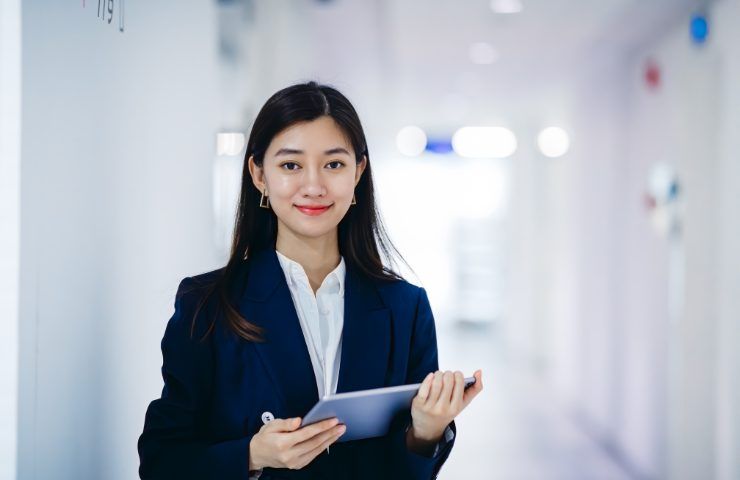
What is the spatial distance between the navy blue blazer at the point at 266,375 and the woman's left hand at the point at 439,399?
0.31 feet

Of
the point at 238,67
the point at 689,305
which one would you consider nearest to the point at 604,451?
the point at 689,305

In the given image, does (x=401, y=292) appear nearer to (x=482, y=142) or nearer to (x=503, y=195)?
(x=482, y=142)

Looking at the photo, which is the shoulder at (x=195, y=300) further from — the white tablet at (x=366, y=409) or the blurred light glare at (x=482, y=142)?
the blurred light glare at (x=482, y=142)

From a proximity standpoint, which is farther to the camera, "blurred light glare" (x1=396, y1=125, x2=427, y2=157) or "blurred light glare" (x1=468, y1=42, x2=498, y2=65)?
"blurred light glare" (x1=396, y1=125, x2=427, y2=157)

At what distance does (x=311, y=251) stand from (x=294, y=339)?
230 mm

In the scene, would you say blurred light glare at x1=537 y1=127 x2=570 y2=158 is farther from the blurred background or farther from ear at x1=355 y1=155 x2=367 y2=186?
ear at x1=355 y1=155 x2=367 y2=186

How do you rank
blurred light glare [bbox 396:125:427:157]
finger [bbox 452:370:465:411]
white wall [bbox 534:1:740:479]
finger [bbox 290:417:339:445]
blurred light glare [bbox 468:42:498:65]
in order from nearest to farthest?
finger [bbox 290:417:339:445] < finger [bbox 452:370:465:411] < white wall [bbox 534:1:740:479] < blurred light glare [bbox 468:42:498:65] < blurred light glare [bbox 396:125:427:157]

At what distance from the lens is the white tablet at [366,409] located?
51.8 inches

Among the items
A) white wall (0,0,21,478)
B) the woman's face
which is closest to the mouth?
the woman's face

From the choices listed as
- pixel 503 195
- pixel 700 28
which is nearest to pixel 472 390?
pixel 700 28

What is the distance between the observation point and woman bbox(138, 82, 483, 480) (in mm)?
1439

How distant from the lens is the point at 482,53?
604 cm

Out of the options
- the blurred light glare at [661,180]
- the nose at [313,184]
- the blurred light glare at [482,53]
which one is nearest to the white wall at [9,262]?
the nose at [313,184]

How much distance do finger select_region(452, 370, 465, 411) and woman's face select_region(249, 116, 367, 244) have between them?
441 mm
